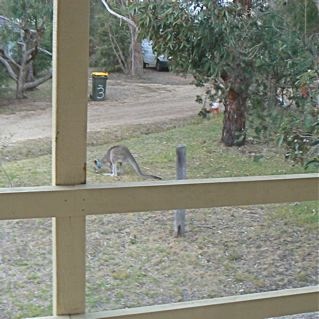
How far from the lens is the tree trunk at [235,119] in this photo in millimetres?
2773

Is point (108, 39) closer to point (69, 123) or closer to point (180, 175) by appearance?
point (69, 123)

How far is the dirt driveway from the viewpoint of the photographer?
1.60 m

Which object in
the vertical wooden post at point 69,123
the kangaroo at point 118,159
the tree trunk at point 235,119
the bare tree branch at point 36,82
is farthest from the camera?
the tree trunk at point 235,119

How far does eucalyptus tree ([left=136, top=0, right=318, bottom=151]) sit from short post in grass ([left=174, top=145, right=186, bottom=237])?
16.2 inches

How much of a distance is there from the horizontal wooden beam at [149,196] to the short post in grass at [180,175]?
1.11 m

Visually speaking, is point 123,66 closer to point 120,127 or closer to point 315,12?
point 120,127

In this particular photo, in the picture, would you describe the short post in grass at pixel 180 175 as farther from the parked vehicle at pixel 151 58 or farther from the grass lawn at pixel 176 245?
the parked vehicle at pixel 151 58

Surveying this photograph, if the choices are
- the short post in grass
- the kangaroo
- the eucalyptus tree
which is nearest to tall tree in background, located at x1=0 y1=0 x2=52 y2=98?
the kangaroo

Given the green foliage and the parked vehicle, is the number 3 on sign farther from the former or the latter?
the parked vehicle

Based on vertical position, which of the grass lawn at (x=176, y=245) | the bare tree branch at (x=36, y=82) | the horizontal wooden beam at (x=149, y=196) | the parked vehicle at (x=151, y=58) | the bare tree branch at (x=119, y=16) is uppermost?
the bare tree branch at (x=119, y=16)

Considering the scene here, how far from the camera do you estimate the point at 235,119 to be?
2885 millimetres

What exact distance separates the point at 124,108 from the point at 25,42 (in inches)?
22.9

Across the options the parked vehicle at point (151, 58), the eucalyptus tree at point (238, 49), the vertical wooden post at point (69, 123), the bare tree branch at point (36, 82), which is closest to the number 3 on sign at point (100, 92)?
the bare tree branch at point (36, 82)

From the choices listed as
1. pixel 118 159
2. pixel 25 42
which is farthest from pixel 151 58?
pixel 25 42
